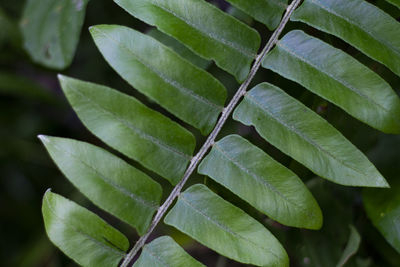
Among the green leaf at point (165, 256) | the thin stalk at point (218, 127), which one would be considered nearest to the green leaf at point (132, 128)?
the thin stalk at point (218, 127)

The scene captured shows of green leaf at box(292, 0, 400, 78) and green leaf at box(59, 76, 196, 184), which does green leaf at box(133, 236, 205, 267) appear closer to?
green leaf at box(59, 76, 196, 184)

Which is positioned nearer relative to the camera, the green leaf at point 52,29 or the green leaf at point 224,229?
the green leaf at point 224,229

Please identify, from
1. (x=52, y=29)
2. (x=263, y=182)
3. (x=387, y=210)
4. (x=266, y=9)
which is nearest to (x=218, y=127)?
(x=263, y=182)

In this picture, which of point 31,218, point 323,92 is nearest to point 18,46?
point 31,218

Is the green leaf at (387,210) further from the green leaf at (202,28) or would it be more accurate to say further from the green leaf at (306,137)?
the green leaf at (202,28)

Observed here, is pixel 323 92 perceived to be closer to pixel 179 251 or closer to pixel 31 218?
pixel 179 251

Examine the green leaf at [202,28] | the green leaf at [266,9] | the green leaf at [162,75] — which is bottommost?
the green leaf at [162,75]

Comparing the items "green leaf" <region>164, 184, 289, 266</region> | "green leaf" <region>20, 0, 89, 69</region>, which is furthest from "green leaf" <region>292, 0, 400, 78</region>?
"green leaf" <region>20, 0, 89, 69</region>
